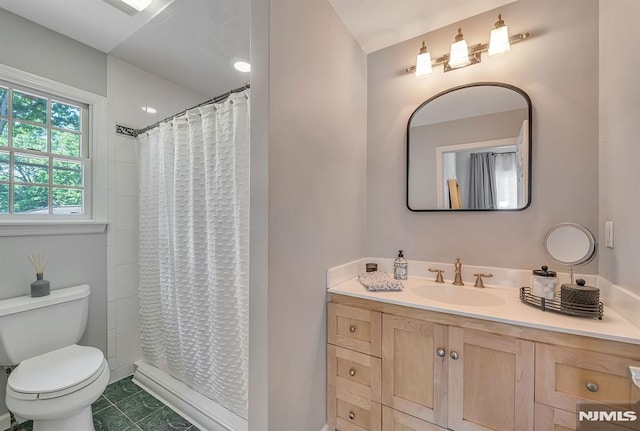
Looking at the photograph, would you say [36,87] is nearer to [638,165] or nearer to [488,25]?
[488,25]

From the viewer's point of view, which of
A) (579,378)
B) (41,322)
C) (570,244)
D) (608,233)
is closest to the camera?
(579,378)

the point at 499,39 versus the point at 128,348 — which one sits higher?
the point at 499,39

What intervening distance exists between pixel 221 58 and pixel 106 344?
2321 mm

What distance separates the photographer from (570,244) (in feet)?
4.19

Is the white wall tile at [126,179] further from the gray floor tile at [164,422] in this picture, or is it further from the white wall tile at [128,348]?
the gray floor tile at [164,422]

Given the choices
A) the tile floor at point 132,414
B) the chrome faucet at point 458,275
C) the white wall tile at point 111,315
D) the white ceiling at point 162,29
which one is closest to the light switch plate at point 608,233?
the chrome faucet at point 458,275

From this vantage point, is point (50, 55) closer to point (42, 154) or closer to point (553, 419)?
point (42, 154)

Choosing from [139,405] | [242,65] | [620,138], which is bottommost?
[139,405]

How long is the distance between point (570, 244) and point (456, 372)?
2.85 feet

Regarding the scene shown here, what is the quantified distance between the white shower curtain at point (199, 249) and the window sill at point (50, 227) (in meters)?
0.29

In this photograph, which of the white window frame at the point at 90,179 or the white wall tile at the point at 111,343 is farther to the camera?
the white wall tile at the point at 111,343

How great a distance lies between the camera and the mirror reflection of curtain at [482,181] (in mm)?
1510

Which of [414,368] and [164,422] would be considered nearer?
[414,368]

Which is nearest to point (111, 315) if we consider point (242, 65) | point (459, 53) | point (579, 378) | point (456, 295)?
point (242, 65)
